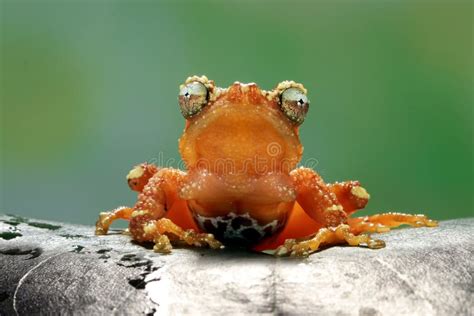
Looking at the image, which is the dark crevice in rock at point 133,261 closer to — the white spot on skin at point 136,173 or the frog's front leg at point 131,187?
the frog's front leg at point 131,187

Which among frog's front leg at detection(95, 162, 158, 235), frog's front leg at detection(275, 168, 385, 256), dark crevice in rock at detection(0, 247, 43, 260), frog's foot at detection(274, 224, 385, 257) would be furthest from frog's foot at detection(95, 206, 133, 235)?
frog's foot at detection(274, 224, 385, 257)

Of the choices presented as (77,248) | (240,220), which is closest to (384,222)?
(240,220)

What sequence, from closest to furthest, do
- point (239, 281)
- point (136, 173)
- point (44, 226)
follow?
point (239, 281), point (44, 226), point (136, 173)

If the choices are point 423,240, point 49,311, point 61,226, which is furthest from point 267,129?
point 61,226

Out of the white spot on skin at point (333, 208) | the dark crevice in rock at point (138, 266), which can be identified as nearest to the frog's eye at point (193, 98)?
the dark crevice in rock at point (138, 266)

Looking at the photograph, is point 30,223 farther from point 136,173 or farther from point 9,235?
point 136,173
